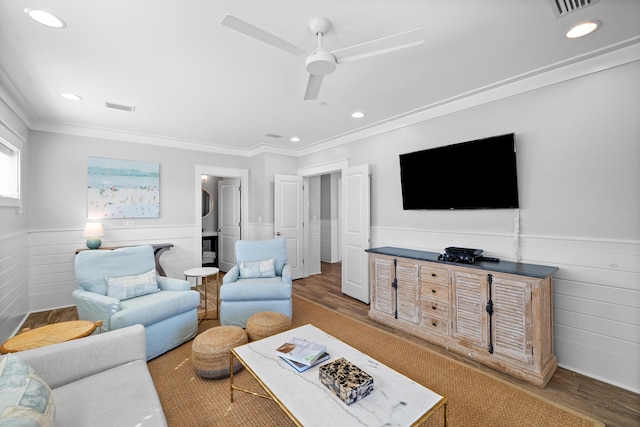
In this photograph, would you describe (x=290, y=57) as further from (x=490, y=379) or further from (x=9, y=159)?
(x=9, y=159)

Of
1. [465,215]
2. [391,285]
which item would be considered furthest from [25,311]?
[465,215]

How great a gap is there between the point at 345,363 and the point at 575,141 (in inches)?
103

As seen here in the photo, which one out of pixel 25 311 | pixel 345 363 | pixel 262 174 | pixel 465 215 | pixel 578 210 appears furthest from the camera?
pixel 262 174

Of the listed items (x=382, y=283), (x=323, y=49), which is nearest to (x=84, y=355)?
(x=323, y=49)

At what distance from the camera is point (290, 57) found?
2.29 m

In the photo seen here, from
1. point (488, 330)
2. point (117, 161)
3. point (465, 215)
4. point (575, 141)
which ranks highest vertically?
point (117, 161)

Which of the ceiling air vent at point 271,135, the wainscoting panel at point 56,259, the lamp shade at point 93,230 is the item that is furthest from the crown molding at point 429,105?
the wainscoting panel at point 56,259

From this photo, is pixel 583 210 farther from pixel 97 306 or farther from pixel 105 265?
pixel 105 265

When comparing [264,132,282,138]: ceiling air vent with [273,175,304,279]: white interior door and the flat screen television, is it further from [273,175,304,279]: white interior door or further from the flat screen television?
the flat screen television

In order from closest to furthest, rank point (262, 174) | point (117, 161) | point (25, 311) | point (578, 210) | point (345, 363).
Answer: point (345, 363) → point (578, 210) → point (25, 311) → point (117, 161) → point (262, 174)

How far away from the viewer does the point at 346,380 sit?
149cm

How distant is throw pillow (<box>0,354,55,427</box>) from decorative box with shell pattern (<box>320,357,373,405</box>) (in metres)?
1.18

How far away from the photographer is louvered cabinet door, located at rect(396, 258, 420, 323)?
10.1ft

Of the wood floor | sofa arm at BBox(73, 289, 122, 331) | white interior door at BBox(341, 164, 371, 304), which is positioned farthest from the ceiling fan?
the wood floor
